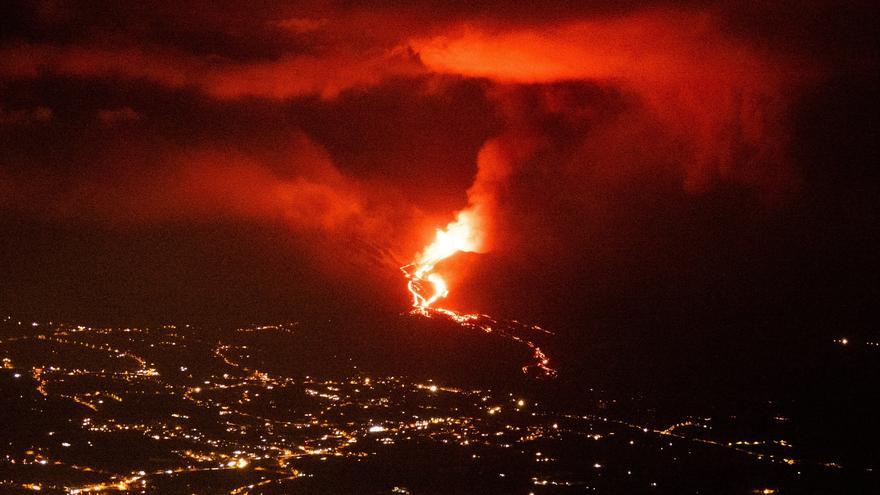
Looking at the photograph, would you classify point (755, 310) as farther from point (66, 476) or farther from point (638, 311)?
point (66, 476)

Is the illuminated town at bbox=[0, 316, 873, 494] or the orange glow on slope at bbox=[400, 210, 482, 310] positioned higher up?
the orange glow on slope at bbox=[400, 210, 482, 310]

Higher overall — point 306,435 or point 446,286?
point 446,286

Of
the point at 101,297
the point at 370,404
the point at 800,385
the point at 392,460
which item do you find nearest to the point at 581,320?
the point at 800,385

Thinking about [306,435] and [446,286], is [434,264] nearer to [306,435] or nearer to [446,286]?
[446,286]

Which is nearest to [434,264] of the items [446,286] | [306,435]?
[446,286]

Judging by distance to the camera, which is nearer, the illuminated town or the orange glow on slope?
the illuminated town
